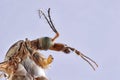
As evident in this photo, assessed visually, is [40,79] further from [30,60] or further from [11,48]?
[11,48]

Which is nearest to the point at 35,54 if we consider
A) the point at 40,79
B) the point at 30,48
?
the point at 30,48

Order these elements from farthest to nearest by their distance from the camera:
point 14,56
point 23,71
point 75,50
Result: point 75,50 → point 14,56 → point 23,71

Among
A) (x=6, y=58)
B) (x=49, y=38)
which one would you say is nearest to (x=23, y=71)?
(x=6, y=58)

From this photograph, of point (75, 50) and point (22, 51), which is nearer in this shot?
point (22, 51)

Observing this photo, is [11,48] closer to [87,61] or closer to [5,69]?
[5,69]

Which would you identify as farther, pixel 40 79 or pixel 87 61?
pixel 87 61

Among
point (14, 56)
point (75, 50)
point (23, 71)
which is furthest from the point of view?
point (75, 50)
